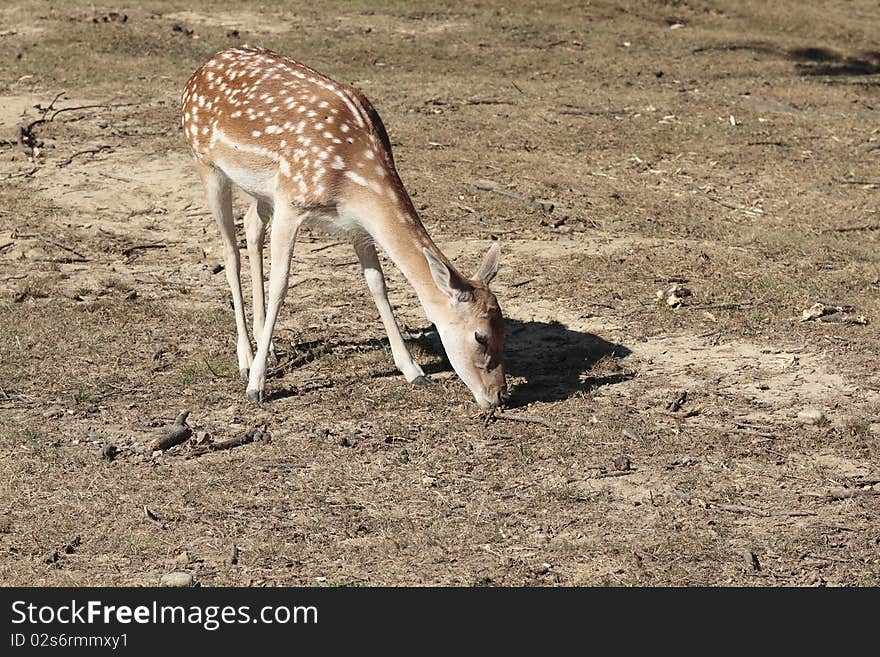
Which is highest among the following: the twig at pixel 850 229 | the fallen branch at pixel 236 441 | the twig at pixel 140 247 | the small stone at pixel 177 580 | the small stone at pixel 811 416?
the small stone at pixel 177 580

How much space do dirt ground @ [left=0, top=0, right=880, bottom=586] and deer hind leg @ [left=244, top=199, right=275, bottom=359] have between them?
269mm

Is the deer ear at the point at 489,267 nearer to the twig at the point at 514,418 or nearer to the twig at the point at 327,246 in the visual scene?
the twig at the point at 514,418

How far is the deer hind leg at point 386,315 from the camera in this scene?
7.71 meters

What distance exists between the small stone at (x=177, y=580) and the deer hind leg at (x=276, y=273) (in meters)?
2.00

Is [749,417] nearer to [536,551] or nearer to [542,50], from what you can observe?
[536,551]

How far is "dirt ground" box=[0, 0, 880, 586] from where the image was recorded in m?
5.87

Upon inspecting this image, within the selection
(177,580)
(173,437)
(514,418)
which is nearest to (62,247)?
(173,437)

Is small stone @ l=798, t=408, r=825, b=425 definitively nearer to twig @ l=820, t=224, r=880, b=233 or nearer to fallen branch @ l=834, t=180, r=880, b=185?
twig @ l=820, t=224, r=880, b=233

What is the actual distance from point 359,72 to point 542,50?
8.99 ft

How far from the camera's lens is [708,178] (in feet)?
39.9

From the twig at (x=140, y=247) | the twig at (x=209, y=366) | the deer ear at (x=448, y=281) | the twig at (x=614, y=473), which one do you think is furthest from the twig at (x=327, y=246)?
the twig at (x=614, y=473)

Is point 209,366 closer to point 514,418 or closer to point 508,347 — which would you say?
point 508,347

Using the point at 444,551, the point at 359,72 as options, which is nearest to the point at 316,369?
the point at 444,551

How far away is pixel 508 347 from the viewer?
840 centimetres
